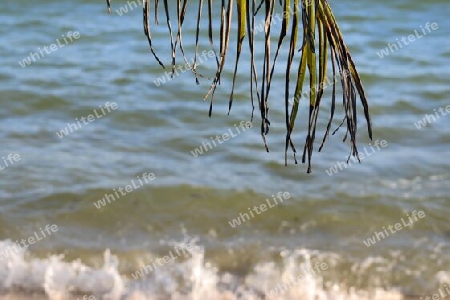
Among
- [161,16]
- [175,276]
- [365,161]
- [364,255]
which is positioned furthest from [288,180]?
[161,16]

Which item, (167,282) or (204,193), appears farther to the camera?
(204,193)

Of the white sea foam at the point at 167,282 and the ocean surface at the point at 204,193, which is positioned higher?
the white sea foam at the point at 167,282

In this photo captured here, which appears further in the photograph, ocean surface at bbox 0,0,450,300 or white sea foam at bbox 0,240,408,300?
ocean surface at bbox 0,0,450,300

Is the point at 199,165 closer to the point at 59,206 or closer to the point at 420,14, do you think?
the point at 59,206

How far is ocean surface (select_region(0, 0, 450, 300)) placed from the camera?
414 centimetres

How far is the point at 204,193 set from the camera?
202 inches

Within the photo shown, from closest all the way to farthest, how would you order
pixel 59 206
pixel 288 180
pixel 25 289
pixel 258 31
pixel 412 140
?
pixel 25 289, pixel 59 206, pixel 288 180, pixel 412 140, pixel 258 31

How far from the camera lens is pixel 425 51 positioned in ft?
29.8

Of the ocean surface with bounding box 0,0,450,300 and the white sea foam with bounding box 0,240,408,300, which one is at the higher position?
the white sea foam with bounding box 0,240,408,300

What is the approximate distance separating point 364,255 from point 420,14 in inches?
299

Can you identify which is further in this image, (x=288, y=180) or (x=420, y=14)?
(x=420, y=14)

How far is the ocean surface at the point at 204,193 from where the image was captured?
13.6ft

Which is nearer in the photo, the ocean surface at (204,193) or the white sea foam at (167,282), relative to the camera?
the white sea foam at (167,282)

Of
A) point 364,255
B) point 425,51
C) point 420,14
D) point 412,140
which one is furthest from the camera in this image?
point 420,14
